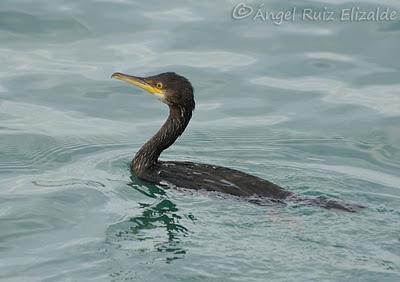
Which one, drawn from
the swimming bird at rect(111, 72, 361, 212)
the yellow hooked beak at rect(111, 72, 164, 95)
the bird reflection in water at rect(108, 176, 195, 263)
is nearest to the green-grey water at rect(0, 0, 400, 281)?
the bird reflection in water at rect(108, 176, 195, 263)

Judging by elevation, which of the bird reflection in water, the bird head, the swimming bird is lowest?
the bird reflection in water

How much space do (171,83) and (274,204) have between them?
1927mm

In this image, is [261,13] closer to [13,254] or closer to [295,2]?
[295,2]

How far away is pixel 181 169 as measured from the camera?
1177 cm

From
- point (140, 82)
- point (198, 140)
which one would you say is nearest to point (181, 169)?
point (140, 82)

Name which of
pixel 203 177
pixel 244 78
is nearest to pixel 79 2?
pixel 244 78

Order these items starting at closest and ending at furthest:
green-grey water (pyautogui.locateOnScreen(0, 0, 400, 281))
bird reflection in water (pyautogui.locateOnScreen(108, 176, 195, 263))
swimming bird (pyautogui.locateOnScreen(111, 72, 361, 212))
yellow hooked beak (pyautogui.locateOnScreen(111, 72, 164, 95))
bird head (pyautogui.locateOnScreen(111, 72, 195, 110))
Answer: green-grey water (pyautogui.locateOnScreen(0, 0, 400, 281))
bird reflection in water (pyautogui.locateOnScreen(108, 176, 195, 263))
swimming bird (pyautogui.locateOnScreen(111, 72, 361, 212))
bird head (pyautogui.locateOnScreen(111, 72, 195, 110))
yellow hooked beak (pyautogui.locateOnScreen(111, 72, 164, 95))

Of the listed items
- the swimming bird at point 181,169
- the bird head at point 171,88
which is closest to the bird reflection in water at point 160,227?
the swimming bird at point 181,169

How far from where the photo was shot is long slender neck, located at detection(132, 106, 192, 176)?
12164 millimetres

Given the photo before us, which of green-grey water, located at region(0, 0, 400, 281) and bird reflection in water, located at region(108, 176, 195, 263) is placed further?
bird reflection in water, located at region(108, 176, 195, 263)

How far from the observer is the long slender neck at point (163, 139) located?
1216 centimetres

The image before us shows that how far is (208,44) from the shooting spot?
16016 mm

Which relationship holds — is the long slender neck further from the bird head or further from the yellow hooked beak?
the yellow hooked beak

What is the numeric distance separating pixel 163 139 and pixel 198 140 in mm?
983
